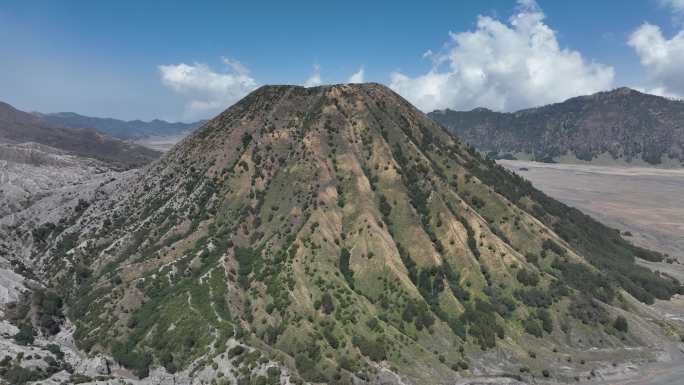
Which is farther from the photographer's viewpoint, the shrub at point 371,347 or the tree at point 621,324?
the tree at point 621,324

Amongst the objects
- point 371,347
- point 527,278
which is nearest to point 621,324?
point 527,278

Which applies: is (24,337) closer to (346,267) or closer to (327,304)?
(327,304)

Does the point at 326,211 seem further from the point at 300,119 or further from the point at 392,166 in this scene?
the point at 300,119

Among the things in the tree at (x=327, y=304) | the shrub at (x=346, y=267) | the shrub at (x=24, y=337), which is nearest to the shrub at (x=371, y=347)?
the tree at (x=327, y=304)

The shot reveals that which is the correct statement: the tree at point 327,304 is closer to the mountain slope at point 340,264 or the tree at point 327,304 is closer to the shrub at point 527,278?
Result: the mountain slope at point 340,264

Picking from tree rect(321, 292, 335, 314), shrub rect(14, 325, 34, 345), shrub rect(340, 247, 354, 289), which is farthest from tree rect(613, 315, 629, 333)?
shrub rect(14, 325, 34, 345)

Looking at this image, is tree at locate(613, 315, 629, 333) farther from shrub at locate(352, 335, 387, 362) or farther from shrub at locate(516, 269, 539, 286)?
shrub at locate(352, 335, 387, 362)

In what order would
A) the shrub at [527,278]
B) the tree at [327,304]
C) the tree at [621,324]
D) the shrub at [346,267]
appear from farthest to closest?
the shrub at [527,278] → the shrub at [346,267] → the tree at [621,324] → the tree at [327,304]

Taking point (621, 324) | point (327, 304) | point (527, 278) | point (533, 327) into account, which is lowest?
point (533, 327)
